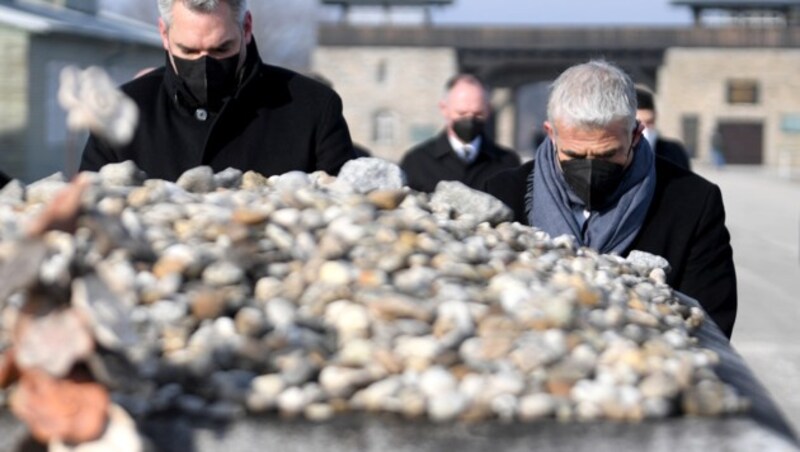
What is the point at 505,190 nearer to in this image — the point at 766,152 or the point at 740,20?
the point at 766,152

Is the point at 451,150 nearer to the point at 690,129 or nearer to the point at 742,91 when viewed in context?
the point at 690,129

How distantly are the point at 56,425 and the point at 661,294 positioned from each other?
1.45m

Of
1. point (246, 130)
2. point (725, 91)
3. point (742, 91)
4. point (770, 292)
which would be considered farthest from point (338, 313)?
point (742, 91)

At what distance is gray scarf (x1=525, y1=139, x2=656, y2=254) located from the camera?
4449 millimetres

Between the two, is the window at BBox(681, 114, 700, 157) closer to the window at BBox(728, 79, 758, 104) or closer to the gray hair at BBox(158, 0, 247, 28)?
the window at BBox(728, 79, 758, 104)

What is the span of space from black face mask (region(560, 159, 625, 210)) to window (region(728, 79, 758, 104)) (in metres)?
60.5

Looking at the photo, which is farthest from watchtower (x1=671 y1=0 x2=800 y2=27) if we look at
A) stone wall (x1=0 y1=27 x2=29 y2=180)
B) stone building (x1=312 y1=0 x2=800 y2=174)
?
stone wall (x1=0 y1=27 x2=29 y2=180)

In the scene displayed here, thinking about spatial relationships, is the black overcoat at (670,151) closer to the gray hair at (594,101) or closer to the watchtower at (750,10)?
the gray hair at (594,101)

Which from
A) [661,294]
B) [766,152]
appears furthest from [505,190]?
[766,152]

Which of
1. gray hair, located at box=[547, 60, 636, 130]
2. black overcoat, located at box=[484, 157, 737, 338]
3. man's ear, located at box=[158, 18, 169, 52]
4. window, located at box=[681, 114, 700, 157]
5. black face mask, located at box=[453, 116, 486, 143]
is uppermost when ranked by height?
man's ear, located at box=[158, 18, 169, 52]

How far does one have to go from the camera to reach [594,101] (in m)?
4.33

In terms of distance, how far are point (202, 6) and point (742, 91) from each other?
60.9 metres

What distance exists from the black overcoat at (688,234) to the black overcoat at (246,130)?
1.68ft

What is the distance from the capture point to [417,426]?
2.47 metres
